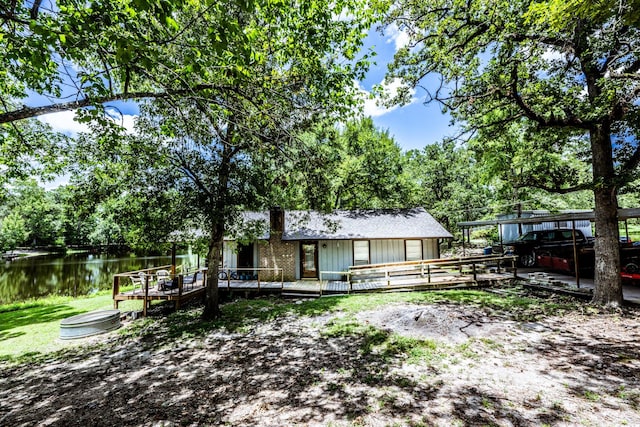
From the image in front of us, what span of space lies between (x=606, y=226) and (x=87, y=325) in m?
16.5

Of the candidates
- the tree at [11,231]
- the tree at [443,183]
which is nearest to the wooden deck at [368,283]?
the tree at [443,183]

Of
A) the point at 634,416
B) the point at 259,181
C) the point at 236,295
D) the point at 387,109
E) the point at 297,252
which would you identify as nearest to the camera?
the point at 634,416

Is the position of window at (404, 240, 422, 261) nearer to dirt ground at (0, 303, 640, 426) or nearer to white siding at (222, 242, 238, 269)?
dirt ground at (0, 303, 640, 426)

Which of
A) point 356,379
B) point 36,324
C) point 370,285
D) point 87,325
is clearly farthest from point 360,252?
point 36,324

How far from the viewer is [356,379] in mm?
4832

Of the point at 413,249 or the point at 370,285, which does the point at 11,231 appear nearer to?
the point at 370,285

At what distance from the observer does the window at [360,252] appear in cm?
1518

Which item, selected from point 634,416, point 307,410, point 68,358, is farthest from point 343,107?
point 68,358

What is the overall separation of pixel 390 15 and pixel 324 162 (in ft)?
15.5

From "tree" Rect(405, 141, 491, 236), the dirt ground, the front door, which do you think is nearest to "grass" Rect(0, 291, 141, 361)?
the dirt ground

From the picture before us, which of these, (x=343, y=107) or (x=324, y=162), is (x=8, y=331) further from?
(x=343, y=107)

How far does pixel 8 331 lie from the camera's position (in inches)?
409

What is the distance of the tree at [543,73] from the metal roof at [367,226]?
23.6 ft

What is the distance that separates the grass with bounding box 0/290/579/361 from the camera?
6.70 meters
